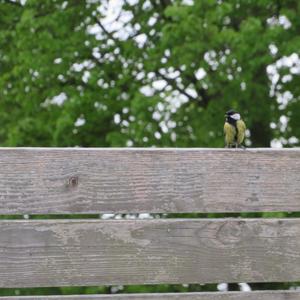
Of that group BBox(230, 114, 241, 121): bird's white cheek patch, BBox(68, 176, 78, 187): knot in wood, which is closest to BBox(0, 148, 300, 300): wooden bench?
BBox(68, 176, 78, 187): knot in wood

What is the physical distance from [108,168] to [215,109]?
743cm

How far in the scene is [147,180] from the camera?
2.73 metres

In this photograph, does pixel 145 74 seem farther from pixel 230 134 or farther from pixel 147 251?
pixel 147 251

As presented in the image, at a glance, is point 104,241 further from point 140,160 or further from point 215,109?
point 215,109

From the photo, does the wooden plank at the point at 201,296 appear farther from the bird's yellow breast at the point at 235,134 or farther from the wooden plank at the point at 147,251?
the bird's yellow breast at the point at 235,134

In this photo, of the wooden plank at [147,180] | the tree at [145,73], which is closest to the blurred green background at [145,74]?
the tree at [145,73]

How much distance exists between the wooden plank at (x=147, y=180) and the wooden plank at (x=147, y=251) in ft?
0.18

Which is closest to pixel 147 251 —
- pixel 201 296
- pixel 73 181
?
pixel 201 296

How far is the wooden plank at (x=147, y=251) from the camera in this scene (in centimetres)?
261

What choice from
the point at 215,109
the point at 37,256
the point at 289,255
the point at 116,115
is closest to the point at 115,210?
the point at 37,256

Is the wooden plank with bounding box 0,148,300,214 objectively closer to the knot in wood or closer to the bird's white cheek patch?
the knot in wood

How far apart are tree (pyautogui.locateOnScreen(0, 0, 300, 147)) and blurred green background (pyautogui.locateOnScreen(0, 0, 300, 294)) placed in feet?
0.05

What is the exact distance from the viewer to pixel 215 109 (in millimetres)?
10055

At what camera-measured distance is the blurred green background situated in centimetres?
941
